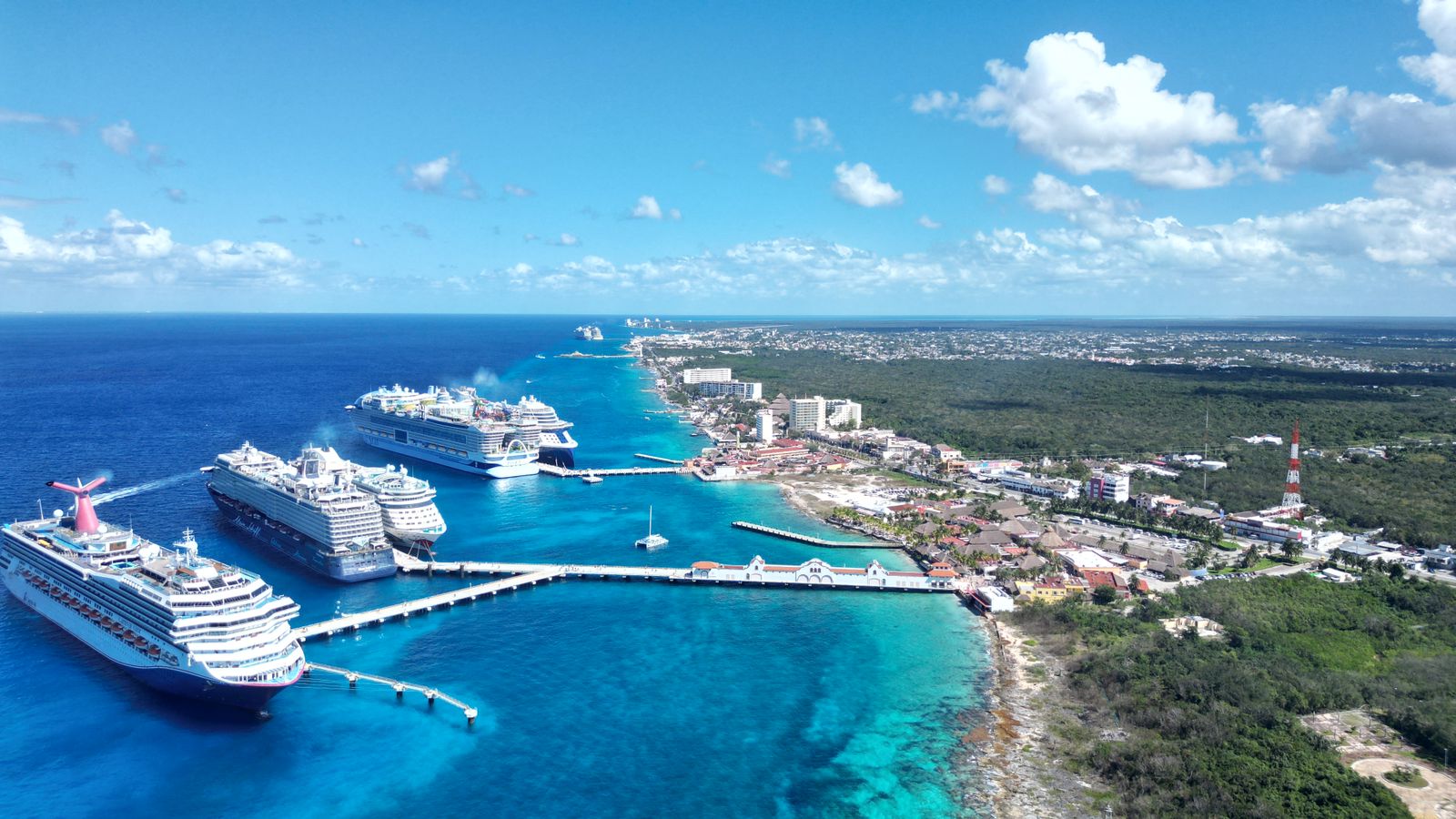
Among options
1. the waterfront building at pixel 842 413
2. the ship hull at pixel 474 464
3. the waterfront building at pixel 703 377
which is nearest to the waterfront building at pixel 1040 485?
the waterfront building at pixel 842 413

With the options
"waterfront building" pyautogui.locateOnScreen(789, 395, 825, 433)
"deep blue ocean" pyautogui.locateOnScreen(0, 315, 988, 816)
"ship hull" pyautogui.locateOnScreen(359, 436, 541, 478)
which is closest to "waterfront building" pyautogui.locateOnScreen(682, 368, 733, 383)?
"waterfront building" pyautogui.locateOnScreen(789, 395, 825, 433)

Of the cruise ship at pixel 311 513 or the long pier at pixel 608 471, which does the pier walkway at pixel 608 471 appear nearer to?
the long pier at pixel 608 471

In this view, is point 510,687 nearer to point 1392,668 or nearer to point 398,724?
point 398,724

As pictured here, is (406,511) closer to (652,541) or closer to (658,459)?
(652,541)

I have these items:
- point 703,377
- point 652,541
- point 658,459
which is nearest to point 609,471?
point 658,459

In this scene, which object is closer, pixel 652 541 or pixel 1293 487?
pixel 652 541

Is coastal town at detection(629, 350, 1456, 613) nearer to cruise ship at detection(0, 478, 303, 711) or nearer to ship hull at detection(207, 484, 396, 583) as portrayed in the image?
ship hull at detection(207, 484, 396, 583)
